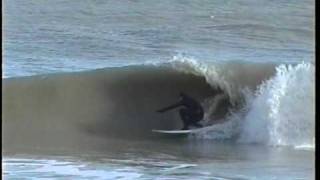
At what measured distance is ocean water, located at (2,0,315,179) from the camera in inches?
238

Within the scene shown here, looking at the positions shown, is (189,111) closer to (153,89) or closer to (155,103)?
(155,103)

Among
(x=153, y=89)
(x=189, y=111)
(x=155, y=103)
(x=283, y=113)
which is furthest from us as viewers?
(x=153, y=89)

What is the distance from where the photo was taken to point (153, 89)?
1028 cm

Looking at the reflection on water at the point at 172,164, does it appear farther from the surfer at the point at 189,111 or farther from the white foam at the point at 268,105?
the surfer at the point at 189,111

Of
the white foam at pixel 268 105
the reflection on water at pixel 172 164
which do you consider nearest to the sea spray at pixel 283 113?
the white foam at pixel 268 105

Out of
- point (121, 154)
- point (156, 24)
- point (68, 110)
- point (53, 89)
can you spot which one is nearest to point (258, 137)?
point (121, 154)

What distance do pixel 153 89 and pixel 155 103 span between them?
0.50 m

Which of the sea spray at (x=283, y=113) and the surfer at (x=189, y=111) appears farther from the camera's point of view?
the surfer at (x=189, y=111)

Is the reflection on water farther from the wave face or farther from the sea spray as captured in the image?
the wave face

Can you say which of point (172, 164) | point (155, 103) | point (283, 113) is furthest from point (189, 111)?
point (172, 164)

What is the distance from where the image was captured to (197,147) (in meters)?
7.33

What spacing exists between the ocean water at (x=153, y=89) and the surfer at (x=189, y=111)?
11cm

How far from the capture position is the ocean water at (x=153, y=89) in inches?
238

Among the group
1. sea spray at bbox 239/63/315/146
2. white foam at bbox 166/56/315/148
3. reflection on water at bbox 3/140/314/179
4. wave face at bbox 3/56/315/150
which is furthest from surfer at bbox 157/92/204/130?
reflection on water at bbox 3/140/314/179
